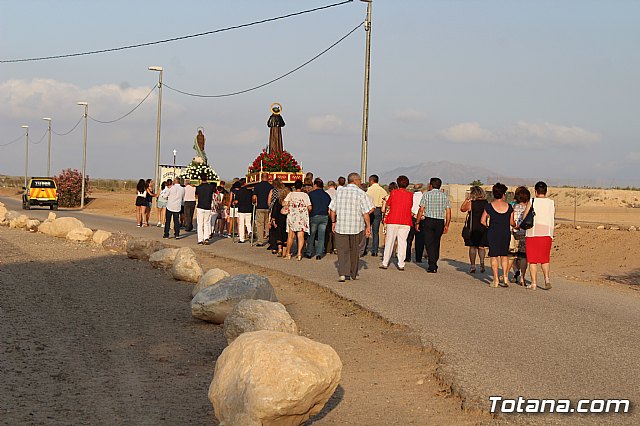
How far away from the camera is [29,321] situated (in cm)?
1344

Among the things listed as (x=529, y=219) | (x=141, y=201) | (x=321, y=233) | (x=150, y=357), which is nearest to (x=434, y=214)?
(x=529, y=219)

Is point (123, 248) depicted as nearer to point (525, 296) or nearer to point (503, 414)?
point (525, 296)

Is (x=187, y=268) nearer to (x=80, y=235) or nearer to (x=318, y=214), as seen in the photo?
(x=318, y=214)

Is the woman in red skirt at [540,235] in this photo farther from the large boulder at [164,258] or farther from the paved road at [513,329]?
the large boulder at [164,258]

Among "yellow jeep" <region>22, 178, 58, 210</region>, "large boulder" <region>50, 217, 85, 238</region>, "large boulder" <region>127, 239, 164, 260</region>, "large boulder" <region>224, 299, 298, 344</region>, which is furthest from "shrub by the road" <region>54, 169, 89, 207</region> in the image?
"large boulder" <region>224, 299, 298, 344</region>

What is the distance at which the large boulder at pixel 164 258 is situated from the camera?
20.2m

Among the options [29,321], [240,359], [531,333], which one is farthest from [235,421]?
[29,321]

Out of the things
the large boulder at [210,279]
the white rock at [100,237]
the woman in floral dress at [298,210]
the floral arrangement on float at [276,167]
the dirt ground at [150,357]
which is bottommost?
the dirt ground at [150,357]

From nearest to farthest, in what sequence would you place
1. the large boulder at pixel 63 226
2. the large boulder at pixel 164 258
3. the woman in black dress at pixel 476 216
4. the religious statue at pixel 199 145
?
the woman in black dress at pixel 476 216
the large boulder at pixel 164 258
the large boulder at pixel 63 226
the religious statue at pixel 199 145

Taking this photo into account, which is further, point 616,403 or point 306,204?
point 306,204

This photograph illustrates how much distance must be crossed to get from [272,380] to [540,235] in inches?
405

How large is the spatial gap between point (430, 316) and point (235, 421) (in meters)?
6.19

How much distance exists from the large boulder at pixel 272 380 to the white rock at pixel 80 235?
2224 cm

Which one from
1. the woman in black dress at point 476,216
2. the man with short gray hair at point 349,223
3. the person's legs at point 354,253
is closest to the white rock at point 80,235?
the man with short gray hair at point 349,223
